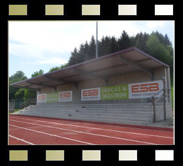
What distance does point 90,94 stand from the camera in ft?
64.9

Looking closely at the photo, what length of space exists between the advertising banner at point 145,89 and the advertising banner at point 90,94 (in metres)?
3.99

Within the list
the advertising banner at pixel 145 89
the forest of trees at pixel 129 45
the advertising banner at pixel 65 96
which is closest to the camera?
the advertising banner at pixel 145 89

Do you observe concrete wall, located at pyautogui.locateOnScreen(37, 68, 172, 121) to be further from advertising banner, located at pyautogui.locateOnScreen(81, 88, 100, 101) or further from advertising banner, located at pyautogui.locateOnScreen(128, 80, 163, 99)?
advertising banner, located at pyautogui.locateOnScreen(81, 88, 100, 101)

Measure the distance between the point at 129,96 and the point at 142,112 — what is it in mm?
2649

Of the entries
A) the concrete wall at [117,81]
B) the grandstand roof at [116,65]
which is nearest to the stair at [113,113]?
the concrete wall at [117,81]

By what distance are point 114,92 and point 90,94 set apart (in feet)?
10.8

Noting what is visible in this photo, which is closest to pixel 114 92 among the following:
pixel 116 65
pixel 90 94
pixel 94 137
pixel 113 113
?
pixel 113 113

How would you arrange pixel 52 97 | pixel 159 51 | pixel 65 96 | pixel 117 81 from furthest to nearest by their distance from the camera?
pixel 159 51
pixel 52 97
pixel 65 96
pixel 117 81

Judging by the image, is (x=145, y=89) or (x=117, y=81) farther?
(x=117, y=81)

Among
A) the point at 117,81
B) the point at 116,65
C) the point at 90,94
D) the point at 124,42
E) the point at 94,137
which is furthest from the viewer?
the point at 124,42

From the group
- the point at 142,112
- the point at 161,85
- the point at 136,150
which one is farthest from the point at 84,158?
the point at 161,85

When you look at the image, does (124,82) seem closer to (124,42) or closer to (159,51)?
(159,51)

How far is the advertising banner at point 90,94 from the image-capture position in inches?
746

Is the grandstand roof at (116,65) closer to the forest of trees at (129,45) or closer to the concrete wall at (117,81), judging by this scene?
the concrete wall at (117,81)
